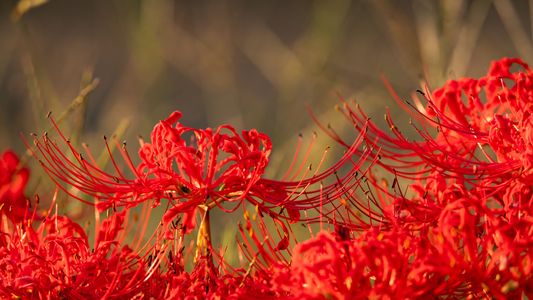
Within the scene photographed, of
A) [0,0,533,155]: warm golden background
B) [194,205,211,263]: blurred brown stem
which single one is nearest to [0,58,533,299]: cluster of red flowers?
[194,205,211,263]: blurred brown stem

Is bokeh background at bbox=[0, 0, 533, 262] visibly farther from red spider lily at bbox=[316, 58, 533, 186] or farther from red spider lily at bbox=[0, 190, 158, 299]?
red spider lily at bbox=[0, 190, 158, 299]

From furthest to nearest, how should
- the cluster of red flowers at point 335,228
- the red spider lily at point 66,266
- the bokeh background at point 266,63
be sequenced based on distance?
the bokeh background at point 266,63 < the red spider lily at point 66,266 < the cluster of red flowers at point 335,228

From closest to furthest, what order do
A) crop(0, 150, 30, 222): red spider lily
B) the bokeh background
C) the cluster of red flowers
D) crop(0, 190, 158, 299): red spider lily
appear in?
the cluster of red flowers < crop(0, 190, 158, 299): red spider lily < crop(0, 150, 30, 222): red spider lily < the bokeh background

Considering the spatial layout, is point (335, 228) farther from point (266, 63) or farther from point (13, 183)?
point (266, 63)

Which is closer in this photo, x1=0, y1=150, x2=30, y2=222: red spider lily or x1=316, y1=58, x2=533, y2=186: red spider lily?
x1=316, y1=58, x2=533, y2=186: red spider lily

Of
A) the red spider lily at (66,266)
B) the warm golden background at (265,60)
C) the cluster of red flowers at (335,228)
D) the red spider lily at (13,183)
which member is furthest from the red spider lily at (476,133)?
the red spider lily at (13,183)

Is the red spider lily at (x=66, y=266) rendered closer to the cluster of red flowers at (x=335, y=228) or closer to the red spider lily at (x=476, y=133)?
the cluster of red flowers at (x=335, y=228)
